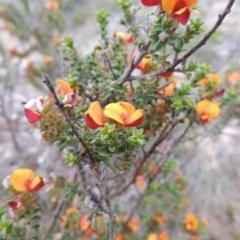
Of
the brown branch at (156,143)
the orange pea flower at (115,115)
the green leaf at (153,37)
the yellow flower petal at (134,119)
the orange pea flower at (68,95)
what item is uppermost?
the green leaf at (153,37)

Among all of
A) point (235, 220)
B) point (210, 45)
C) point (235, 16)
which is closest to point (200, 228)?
point (235, 220)

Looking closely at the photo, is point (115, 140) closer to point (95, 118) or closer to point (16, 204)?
point (95, 118)

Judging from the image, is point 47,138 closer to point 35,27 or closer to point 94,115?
point 94,115

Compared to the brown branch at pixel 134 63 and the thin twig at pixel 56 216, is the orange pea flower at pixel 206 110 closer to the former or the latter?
the brown branch at pixel 134 63

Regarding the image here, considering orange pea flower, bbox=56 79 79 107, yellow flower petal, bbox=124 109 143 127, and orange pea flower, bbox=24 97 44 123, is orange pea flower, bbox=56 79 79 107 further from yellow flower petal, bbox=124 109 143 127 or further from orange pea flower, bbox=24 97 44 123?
yellow flower petal, bbox=124 109 143 127

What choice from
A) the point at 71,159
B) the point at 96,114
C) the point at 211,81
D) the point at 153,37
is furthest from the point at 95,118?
the point at 211,81

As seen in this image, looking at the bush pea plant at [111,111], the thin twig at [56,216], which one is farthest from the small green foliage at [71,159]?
the thin twig at [56,216]
